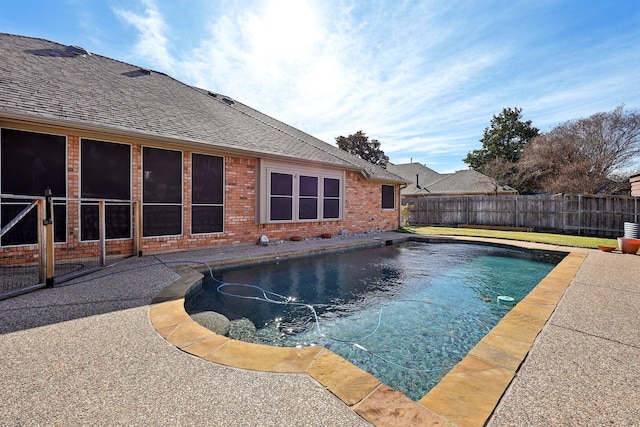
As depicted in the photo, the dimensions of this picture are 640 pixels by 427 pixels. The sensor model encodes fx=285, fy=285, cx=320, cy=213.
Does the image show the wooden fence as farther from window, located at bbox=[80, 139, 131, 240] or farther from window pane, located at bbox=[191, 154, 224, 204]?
window, located at bbox=[80, 139, 131, 240]

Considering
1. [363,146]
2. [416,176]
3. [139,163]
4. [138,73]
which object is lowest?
[139,163]

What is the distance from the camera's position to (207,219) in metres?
7.71

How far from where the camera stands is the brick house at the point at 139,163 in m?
5.47

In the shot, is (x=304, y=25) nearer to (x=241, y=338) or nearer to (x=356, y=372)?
(x=241, y=338)

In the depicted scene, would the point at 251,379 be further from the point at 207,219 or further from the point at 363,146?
the point at 363,146

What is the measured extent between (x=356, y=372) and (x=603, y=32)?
12.7 metres

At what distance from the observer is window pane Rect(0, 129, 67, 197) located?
A: 5.26 m

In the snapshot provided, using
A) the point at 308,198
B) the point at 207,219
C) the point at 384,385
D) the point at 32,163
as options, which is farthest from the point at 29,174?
the point at 384,385

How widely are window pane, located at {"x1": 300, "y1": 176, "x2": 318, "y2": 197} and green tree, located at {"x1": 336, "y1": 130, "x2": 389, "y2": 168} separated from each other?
18.3 m

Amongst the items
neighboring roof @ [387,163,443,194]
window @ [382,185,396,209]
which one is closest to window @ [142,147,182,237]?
window @ [382,185,396,209]

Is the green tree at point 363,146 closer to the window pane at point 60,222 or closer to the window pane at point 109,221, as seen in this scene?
the window pane at point 109,221

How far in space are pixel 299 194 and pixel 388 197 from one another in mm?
5525

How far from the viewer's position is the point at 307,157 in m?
9.50

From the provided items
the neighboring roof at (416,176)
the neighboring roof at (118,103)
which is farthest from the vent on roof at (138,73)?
the neighboring roof at (416,176)
